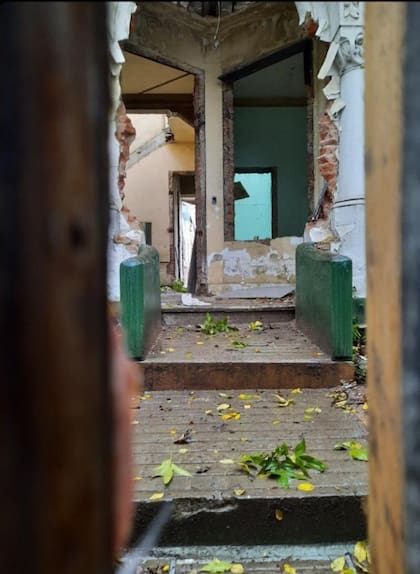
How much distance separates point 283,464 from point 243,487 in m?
0.23

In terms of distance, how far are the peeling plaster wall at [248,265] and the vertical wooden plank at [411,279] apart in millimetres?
5157

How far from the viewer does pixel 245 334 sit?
389 cm

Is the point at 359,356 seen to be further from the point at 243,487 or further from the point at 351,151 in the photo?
the point at 351,151

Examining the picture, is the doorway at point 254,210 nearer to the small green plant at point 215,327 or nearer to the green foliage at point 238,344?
the small green plant at point 215,327

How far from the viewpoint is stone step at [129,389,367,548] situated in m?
1.66

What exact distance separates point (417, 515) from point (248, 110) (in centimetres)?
833

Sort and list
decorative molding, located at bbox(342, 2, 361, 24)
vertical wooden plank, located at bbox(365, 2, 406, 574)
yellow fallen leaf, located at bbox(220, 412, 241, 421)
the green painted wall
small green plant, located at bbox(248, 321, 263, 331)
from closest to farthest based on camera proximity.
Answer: vertical wooden plank, located at bbox(365, 2, 406, 574)
yellow fallen leaf, located at bbox(220, 412, 241, 421)
decorative molding, located at bbox(342, 2, 361, 24)
small green plant, located at bbox(248, 321, 263, 331)
the green painted wall

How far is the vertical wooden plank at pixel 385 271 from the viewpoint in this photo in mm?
561

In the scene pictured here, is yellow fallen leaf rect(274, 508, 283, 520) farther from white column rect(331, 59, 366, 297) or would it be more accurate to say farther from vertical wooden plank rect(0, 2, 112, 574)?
white column rect(331, 59, 366, 297)

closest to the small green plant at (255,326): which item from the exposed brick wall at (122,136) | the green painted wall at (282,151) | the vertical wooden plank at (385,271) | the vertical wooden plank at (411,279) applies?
the exposed brick wall at (122,136)

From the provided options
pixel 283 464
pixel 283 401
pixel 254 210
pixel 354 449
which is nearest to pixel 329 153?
pixel 283 401

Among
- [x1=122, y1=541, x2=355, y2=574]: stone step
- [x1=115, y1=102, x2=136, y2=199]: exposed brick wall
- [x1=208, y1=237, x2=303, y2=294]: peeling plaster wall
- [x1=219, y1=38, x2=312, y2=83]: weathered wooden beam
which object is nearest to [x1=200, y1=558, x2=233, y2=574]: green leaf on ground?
[x1=122, y1=541, x2=355, y2=574]: stone step

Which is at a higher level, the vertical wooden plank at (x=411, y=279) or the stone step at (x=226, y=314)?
the vertical wooden plank at (x=411, y=279)

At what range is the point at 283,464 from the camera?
6.18ft
